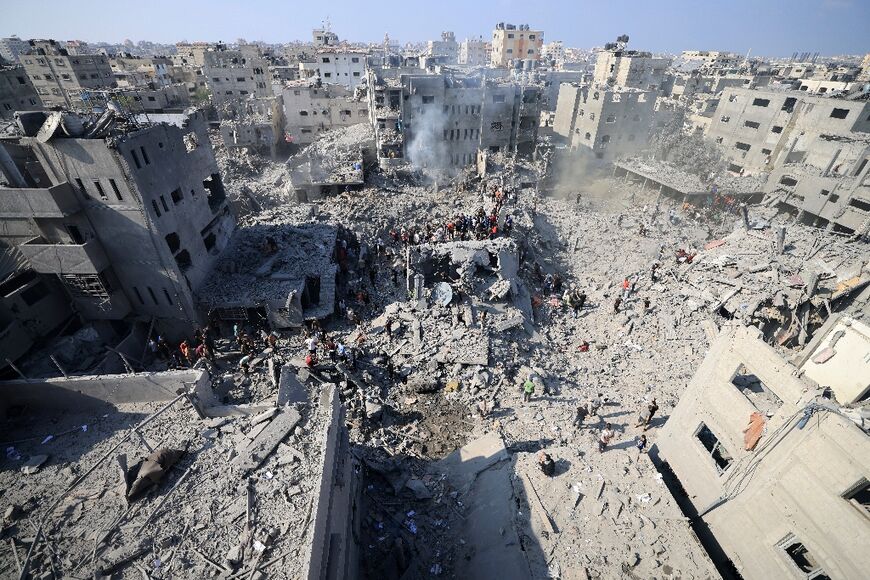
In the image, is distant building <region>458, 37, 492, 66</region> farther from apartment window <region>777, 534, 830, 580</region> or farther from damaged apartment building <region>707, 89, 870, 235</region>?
apartment window <region>777, 534, 830, 580</region>

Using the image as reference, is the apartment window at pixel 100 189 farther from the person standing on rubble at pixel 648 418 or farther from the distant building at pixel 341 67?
the distant building at pixel 341 67

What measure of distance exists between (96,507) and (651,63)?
6242 cm

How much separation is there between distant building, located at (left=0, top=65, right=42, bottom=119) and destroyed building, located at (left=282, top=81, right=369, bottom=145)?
2128cm

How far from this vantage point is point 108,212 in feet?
48.0

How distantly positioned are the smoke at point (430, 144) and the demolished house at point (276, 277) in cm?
1387

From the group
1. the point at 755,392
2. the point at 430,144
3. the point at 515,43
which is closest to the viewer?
the point at 755,392

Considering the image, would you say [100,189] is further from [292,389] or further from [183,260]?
[292,389]

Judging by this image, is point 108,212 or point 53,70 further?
point 53,70

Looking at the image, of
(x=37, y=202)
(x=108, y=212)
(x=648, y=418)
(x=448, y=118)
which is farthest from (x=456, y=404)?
(x=448, y=118)

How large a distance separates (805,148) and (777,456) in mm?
32762

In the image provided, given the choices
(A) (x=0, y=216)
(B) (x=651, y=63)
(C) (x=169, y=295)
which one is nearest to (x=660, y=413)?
(C) (x=169, y=295)

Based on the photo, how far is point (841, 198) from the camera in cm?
2345

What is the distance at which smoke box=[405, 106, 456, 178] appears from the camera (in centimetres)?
3262

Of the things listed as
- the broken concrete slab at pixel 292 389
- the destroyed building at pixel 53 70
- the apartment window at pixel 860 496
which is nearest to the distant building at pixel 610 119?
the apartment window at pixel 860 496
